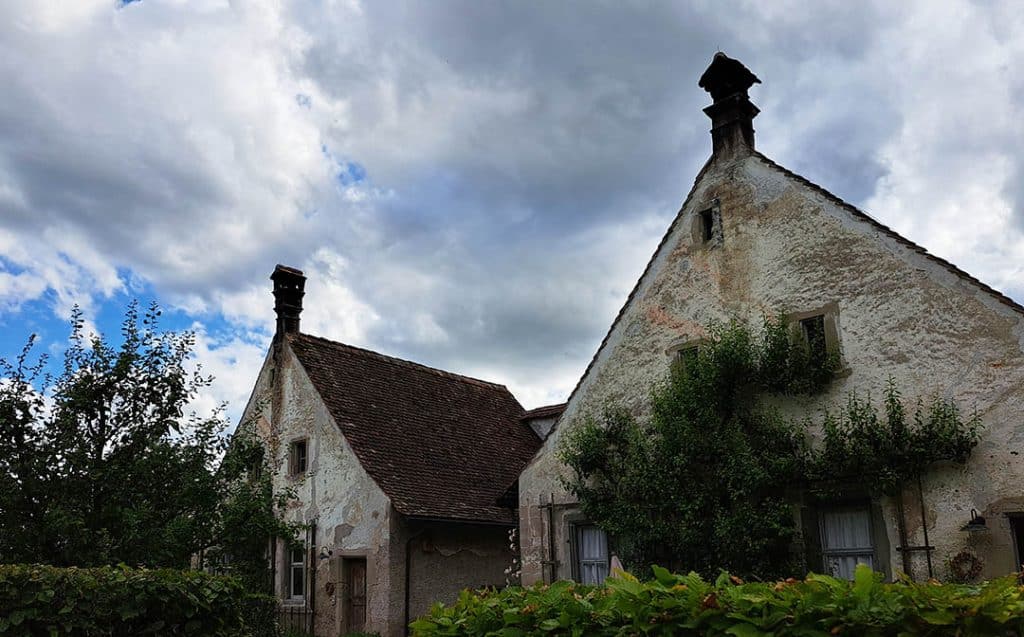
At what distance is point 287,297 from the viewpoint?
70.2ft

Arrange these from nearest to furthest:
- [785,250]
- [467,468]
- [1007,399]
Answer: [1007,399] → [785,250] → [467,468]

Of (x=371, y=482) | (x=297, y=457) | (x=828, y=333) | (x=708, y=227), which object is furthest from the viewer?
(x=297, y=457)

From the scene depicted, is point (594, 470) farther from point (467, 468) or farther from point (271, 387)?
point (271, 387)

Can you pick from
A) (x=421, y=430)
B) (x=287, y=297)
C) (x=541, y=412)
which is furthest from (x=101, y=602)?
(x=541, y=412)

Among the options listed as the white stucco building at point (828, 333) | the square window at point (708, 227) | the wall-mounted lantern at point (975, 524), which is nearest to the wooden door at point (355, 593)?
the white stucco building at point (828, 333)

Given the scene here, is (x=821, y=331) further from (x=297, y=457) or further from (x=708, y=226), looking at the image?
(x=297, y=457)

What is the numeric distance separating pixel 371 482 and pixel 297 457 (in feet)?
10.7

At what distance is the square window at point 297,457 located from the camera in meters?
19.7

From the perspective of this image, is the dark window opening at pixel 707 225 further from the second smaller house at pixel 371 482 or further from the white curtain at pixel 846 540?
the second smaller house at pixel 371 482

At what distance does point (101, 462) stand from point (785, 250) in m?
11.0

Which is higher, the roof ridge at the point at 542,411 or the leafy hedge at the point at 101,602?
the roof ridge at the point at 542,411

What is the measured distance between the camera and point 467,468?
776 inches

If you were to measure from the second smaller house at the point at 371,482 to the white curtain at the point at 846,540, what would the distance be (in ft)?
18.9

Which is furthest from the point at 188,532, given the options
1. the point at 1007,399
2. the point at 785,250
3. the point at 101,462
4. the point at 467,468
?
the point at 1007,399
